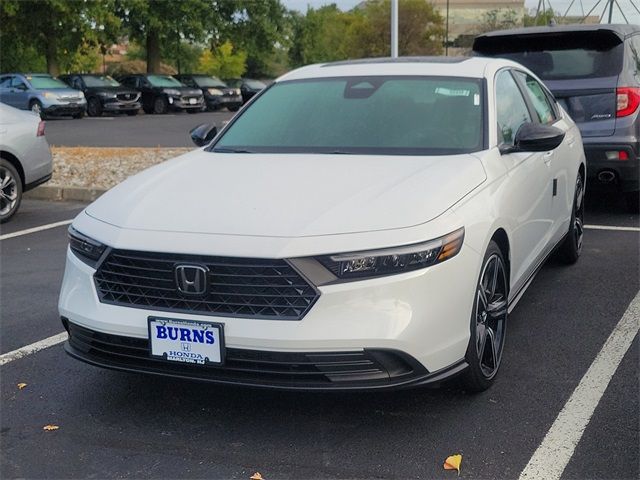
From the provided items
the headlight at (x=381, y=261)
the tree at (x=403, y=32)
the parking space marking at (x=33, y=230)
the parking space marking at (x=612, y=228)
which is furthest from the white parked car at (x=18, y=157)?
the tree at (x=403, y=32)

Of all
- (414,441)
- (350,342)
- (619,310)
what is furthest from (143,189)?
(619,310)

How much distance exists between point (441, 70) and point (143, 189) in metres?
1.96

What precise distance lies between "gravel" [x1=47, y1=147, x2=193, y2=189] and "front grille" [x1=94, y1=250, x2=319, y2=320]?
7.13 metres

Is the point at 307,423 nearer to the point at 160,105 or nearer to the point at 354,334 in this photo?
the point at 354,334

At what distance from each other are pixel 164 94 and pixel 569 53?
24.9 metres

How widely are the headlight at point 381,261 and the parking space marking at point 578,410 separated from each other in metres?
0.88

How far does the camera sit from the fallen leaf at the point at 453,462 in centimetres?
321

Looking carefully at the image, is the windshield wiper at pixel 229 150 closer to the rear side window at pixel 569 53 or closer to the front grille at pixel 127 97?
the rear side window at pixel 569 53

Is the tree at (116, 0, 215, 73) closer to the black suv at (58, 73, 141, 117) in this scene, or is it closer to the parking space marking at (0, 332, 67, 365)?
the black suv at (58, 73, 141, 117)

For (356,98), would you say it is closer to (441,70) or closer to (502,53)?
(441,70)

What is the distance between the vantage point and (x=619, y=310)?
5.20m

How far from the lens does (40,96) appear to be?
26047 mm

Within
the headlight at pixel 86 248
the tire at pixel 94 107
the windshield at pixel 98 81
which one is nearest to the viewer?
the headlight at pixel 86 248

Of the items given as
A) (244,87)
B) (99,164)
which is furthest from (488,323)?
(244,87)
